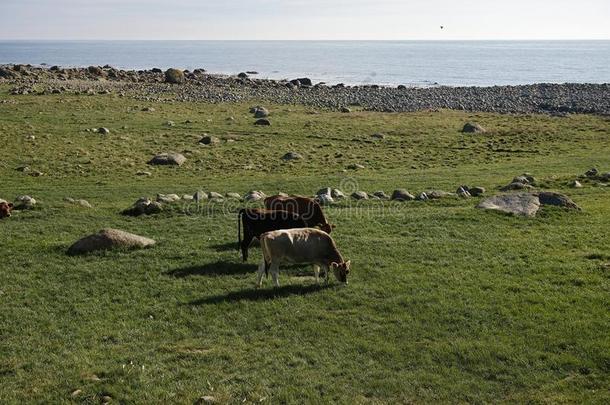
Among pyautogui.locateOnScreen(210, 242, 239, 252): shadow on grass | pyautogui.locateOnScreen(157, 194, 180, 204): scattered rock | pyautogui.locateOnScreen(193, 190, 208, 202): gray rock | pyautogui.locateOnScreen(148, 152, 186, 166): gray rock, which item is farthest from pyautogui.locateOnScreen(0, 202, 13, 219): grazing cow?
pyautogui.locateOnScreen(148, 152, 186, 166): gray rock

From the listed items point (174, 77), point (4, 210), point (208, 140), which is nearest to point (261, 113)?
point (208, 140)

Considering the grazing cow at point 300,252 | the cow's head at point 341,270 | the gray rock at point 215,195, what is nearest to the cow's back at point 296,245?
the grazing cow at point 300,252

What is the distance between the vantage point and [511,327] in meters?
13.3

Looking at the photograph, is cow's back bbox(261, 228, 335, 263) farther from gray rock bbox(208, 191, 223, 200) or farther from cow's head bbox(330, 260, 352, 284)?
gray rock bbox(208, 191, 223, 200)

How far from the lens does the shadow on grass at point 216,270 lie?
16719 mm

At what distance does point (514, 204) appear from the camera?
23781 mm

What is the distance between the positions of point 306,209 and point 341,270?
4.05 meters

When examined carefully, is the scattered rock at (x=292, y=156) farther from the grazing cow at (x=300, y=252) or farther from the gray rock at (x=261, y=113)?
the grazing cow at (x=300, y=252)

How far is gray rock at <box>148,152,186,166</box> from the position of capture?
36.4 meters

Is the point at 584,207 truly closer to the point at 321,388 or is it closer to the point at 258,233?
the point at 258,233

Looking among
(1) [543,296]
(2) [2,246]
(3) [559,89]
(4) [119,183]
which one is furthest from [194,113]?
(3) [559,89]

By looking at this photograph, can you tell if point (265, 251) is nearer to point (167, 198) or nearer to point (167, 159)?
point (167, 198)

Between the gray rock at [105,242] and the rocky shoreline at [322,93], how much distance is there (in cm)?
4630

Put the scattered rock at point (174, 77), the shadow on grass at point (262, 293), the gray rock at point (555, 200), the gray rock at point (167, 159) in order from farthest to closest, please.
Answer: the scattered rock at point (174, 77), the gray rock at point (167, 159), the gray rock at point (555, 200), the shadow on grass at point (262, 293)
